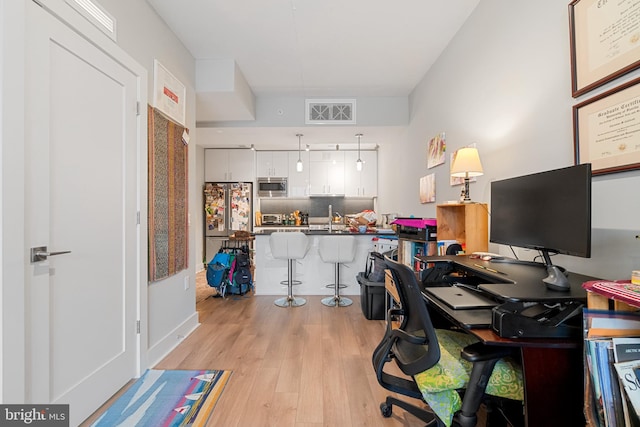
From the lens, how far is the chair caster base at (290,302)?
380cm

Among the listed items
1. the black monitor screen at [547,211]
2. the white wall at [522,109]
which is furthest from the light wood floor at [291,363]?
the white wall at [522,109]

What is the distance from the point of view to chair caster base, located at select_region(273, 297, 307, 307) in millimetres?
3801

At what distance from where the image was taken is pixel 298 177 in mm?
6590

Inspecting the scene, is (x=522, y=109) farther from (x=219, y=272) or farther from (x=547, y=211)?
(x=219, y=272)

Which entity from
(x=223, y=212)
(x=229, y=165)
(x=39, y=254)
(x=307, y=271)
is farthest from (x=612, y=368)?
(x=229, y=165)

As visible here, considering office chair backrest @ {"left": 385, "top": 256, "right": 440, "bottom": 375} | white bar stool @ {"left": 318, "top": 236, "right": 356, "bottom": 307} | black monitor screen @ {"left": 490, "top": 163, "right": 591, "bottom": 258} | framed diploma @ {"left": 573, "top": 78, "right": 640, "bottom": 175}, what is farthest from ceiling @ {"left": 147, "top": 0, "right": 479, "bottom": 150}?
office chair backrest @ {"left": 385, "top": 256, "right": 440, "bottom": 375}

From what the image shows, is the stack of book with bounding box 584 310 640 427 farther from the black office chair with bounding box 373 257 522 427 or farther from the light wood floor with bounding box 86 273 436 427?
the light wood floor with bounding box 86 273 436 427

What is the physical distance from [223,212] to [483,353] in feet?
19.1

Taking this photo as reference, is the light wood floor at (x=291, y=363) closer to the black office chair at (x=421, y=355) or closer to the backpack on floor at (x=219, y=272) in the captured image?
the black office chair at (x=421, y=355)

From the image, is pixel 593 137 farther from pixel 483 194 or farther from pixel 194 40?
pixel 194 40

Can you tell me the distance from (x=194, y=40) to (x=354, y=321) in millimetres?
3341

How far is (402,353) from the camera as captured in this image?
144 centimetres

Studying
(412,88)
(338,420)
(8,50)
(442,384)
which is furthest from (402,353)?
(412,88)
